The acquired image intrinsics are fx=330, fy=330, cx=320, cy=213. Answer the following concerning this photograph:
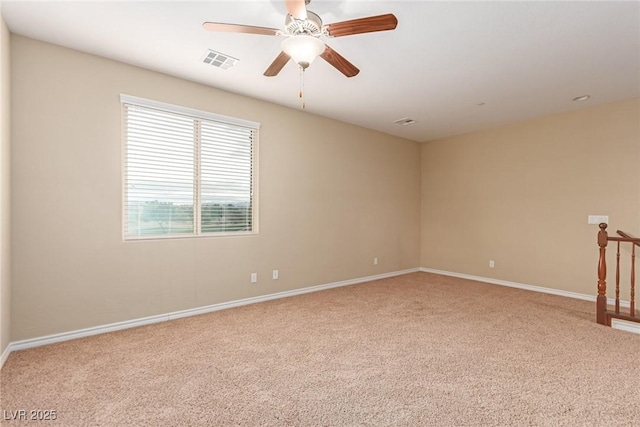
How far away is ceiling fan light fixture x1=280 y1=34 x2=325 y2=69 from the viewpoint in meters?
2.25

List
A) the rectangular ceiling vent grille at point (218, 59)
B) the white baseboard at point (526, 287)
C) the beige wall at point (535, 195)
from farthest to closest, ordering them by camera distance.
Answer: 1. the white baseboard at point (526, 287)
2. the beige wall at point (535, 195)
3. the rectangular ceiling vent grille at point (218, 59)

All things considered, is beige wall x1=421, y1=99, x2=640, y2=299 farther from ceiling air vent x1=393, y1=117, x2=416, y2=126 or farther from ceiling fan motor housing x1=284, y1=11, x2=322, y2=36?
ceiling fan motor housing x1=284, y1=11, x2=322, y2=36

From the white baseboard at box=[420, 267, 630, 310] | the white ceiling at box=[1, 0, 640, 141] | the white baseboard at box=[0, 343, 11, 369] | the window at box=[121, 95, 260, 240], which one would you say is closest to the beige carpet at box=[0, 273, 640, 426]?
the white baseboard at box=[0, 343, 11, 369]

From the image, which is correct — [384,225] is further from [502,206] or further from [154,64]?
[154,64]

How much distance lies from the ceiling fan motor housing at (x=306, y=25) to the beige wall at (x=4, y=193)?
7.44 feet

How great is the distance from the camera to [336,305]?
435 centimetres

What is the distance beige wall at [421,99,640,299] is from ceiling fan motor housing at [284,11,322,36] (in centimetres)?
462

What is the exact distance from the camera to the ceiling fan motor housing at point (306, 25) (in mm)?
2196

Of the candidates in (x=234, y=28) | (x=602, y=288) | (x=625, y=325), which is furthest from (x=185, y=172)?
(x=625, y=325)

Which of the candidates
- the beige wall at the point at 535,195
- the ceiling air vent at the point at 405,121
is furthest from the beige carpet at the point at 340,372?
the ceiling air vent at the point at 405,121

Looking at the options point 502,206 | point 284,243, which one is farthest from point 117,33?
point 502,206

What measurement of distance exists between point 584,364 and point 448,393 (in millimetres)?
1332

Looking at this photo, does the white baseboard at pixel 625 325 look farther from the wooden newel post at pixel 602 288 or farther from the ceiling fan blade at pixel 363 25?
the ceiling fan blade at pixel 363 25

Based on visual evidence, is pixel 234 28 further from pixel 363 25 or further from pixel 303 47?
pixel 363 25
